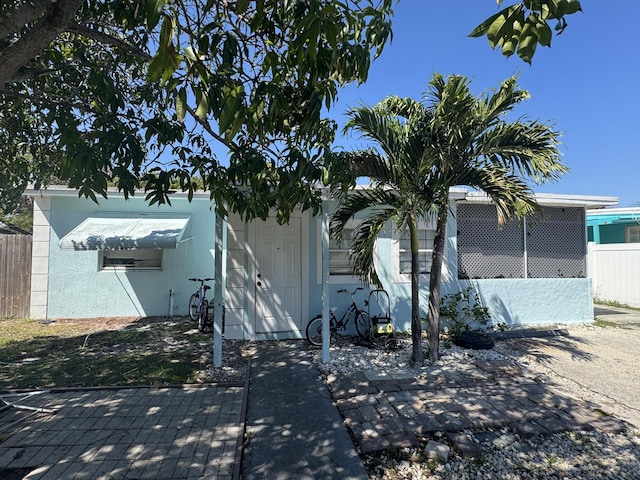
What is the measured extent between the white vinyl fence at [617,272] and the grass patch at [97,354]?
12643 millimetres

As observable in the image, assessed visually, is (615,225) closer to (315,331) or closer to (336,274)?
(336,274)

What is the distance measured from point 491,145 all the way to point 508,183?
0.65 metres

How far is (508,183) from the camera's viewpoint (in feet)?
17.3

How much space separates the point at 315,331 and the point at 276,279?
1.36 m

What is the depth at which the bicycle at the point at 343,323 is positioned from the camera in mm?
6902

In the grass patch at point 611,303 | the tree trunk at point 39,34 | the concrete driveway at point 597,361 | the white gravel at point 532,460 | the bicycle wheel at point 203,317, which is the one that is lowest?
the white gravel at point 532,460

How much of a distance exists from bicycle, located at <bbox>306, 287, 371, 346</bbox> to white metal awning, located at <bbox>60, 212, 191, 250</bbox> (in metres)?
3.94

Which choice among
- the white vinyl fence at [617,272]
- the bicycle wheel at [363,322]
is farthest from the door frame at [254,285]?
the white vinyl fence at [617,272]

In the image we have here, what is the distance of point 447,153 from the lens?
518 centimetres

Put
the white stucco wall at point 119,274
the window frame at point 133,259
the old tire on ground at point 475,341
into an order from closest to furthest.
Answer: the old tire on ground at point 475,341
the white stucco wall at point 119,274
the window frame at point 133,259

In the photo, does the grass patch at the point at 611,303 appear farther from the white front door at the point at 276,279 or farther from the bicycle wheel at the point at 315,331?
the white front door at the point at 276,279

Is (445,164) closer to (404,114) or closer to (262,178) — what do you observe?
(404,114)

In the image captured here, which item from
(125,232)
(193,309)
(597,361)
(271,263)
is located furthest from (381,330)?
(125,232)

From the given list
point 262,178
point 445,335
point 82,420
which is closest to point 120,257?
point 82,420
